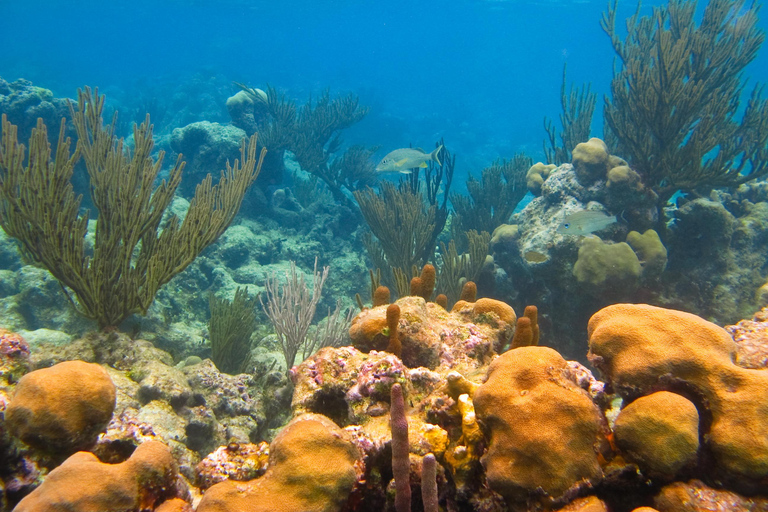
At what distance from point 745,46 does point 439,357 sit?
31.1 ft

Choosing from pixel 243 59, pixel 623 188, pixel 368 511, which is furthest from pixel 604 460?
pixel 243 59

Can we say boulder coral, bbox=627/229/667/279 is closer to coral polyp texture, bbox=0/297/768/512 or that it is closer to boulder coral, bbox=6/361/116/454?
coral polyp texture, bbox=0/297/768/512

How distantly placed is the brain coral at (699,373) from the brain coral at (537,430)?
31cm

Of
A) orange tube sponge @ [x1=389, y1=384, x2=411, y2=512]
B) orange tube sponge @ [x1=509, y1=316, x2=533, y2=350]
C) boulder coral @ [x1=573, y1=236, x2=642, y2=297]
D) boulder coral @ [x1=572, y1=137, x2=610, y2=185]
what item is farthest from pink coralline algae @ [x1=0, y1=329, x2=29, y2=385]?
boulder coral @ [x1=572, y1=137, x2=610, y2=185]

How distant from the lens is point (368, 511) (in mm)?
1817

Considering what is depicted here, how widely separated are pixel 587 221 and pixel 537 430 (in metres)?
3.99

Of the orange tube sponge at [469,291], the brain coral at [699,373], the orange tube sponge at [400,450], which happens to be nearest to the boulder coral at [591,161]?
the orange tube sponge at [469,291]

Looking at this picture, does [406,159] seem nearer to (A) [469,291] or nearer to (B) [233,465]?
(A) [469,291]

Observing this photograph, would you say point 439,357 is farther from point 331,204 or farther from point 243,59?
point 243,59

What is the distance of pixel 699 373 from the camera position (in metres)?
1.73

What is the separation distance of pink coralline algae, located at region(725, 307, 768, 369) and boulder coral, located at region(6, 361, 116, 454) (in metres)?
3.30

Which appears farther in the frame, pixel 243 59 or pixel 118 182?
pixel 243 59

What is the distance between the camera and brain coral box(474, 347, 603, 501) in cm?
156

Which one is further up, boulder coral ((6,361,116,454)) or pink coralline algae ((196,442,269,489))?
boulder coral ((6,361,116,454))
